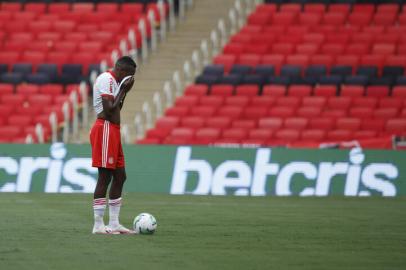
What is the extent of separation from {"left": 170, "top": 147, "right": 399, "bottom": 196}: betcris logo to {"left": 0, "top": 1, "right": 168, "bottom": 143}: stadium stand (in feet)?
21.0

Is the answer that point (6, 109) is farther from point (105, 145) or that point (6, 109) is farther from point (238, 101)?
point (105, 145)

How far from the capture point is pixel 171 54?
116 ft

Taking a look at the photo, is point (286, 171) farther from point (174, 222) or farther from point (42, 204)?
point (174, 222)

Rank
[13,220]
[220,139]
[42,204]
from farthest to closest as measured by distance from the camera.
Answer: [220,139]
[42,204]
[13,220]

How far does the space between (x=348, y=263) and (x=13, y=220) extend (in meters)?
6.26

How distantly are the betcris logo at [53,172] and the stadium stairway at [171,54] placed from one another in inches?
238

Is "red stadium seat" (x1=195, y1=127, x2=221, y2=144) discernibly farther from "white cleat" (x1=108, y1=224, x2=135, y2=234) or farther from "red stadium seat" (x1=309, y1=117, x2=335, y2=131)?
"white cleat" (x1=108, y1=224, x2=135, y2=234)

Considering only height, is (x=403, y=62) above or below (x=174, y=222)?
above

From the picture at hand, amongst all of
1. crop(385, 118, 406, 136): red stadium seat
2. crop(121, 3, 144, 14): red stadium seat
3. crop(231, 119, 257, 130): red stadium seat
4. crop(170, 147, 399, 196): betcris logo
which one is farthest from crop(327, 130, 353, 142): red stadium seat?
crop(121, 3, 144, 14): red stadium seat

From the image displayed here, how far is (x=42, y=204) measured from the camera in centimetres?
1980

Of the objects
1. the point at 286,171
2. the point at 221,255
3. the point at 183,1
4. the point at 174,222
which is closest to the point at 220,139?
the point at 286,171

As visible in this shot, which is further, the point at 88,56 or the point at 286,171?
the point at 88,56

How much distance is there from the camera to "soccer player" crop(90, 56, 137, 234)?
14453 mm

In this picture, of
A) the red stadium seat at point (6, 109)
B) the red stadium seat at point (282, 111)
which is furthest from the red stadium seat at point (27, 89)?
the red stadium seat at point (282, 111)
